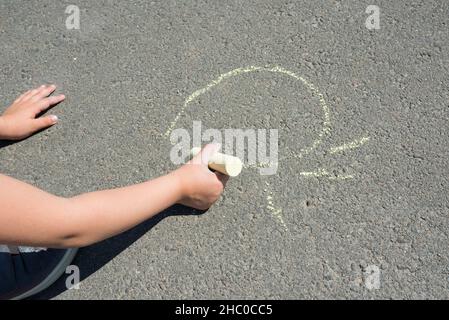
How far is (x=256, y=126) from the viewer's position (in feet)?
7.11

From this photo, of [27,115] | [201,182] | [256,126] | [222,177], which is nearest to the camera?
[201,182]

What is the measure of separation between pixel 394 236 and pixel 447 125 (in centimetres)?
57

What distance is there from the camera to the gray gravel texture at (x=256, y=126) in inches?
74.5

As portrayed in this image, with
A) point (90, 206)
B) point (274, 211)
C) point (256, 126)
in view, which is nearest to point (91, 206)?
point (90, 206)

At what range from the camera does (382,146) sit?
204cm

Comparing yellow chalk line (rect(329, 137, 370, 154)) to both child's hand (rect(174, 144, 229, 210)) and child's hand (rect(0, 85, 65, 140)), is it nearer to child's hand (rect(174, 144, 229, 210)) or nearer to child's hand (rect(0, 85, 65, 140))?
child's hand (rect(174, 144, 229, 210))

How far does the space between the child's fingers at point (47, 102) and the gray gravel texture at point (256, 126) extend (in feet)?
0.13

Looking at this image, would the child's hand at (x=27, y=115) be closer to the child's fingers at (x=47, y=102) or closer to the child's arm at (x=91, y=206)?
the child's fingers at (x=47, y=102)

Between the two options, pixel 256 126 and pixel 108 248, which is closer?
pixel 108 248

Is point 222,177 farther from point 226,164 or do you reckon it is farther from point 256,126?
point 256,126

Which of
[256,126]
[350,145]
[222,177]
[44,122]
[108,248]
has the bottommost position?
[108,248]

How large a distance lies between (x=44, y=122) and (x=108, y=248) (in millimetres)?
738
